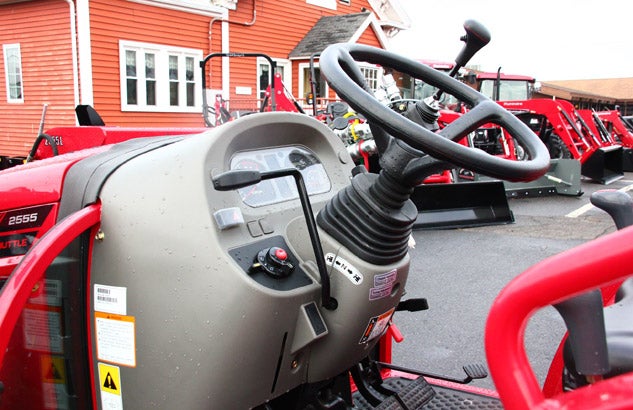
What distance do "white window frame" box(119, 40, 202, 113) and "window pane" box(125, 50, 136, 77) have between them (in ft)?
0.23

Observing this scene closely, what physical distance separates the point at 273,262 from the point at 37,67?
14.0 metres

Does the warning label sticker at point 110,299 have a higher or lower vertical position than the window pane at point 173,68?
lower

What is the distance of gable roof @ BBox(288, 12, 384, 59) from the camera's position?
17.1 meters

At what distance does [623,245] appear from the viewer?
72 cm

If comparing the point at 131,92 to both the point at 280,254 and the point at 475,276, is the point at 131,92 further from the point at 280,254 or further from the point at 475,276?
the point at 280,254

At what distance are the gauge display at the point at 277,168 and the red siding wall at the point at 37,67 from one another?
12504mm

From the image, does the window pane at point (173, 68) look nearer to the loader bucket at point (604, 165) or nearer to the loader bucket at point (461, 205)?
the loader bucket at point (461, 205)

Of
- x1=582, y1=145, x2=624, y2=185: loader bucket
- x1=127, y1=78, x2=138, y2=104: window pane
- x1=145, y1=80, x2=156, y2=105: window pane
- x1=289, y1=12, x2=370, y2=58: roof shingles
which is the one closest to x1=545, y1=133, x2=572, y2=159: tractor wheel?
x1=582, y1=145, x2=624, y2=185: loader bucket

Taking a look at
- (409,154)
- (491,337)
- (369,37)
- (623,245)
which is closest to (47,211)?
(409,154)

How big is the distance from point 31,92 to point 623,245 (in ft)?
49.8

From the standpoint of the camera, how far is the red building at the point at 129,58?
12.9 m

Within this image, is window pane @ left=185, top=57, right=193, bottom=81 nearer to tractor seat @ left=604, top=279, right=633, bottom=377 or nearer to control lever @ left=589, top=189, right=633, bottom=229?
control lever @ left=589, top=189, right=633, bottom=229

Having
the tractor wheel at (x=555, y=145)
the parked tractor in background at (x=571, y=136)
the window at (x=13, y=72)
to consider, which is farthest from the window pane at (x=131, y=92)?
the tractor wheel at (x=555, y=145)

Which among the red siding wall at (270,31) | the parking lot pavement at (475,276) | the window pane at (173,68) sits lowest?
the parking lot pavement at (475,276)
